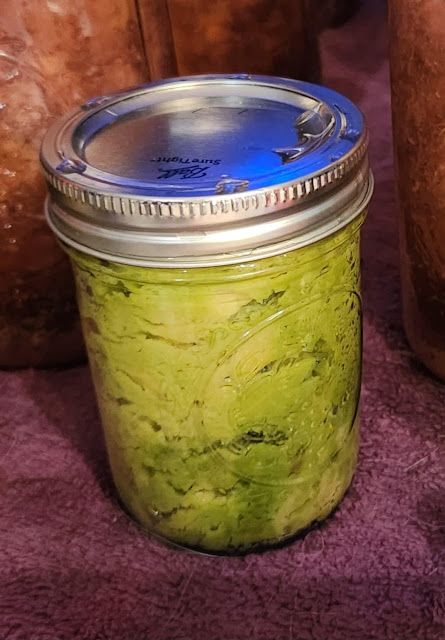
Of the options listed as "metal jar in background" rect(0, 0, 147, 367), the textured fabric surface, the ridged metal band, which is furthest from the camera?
"metal jar in background" rect(0, 0, 147, 367)

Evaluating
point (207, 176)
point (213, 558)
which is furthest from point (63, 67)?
point (213, 558)

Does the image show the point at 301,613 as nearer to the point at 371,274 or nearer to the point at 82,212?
the point at 82,212

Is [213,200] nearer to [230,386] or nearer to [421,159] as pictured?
[230,386]

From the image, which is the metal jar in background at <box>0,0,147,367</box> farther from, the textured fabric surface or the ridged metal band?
the ridged metal band

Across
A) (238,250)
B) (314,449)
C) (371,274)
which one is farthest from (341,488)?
(371,274)

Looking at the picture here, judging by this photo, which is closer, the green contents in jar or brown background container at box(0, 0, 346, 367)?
the green contents in jar

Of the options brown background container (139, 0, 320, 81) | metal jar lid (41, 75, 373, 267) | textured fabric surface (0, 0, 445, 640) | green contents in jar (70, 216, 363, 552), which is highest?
metal jar lid (41, 75, 373, 267)

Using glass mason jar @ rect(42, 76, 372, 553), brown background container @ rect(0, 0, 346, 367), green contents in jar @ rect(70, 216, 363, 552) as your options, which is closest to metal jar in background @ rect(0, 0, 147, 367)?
brown background container @ rect(0, 0, 346, 367)
